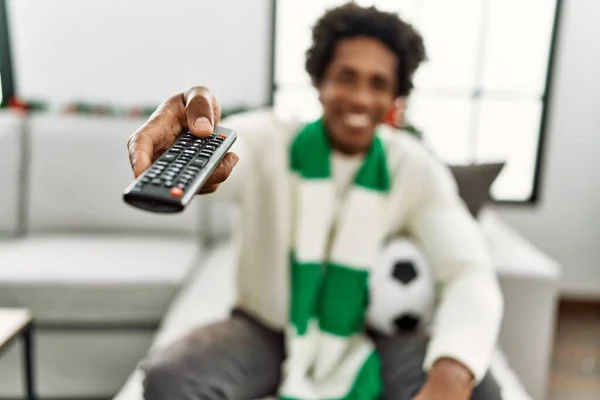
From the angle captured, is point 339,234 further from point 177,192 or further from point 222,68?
point 222,68

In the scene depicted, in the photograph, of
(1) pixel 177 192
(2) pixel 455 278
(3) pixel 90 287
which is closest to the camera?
(1) pixel 177 192

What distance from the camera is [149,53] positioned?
164 cm

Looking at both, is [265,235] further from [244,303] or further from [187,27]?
[187,27]

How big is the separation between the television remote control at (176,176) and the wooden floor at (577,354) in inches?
50.2

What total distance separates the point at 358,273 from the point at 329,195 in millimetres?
122

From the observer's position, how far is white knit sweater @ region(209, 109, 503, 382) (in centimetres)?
75

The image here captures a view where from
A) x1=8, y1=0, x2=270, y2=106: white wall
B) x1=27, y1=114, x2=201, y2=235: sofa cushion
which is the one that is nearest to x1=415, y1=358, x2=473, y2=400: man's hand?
x1=27, y1=114, x2=201, y2=235: sofa cushion

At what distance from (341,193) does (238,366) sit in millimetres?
298

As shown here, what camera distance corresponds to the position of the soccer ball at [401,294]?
0.82 meters

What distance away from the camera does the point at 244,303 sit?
0.86 m

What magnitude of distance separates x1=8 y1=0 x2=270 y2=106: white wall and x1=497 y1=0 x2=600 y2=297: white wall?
3.05 ft

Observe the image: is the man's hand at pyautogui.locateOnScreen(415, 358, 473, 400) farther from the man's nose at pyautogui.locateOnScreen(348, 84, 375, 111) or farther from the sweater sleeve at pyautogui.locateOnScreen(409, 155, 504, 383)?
the man's nose at pyautogui.locateOnScreen(348, 84, 375, 111)

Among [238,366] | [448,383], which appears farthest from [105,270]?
[448,383]

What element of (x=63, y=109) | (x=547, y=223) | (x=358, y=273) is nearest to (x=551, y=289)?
(x=358, y=273)
